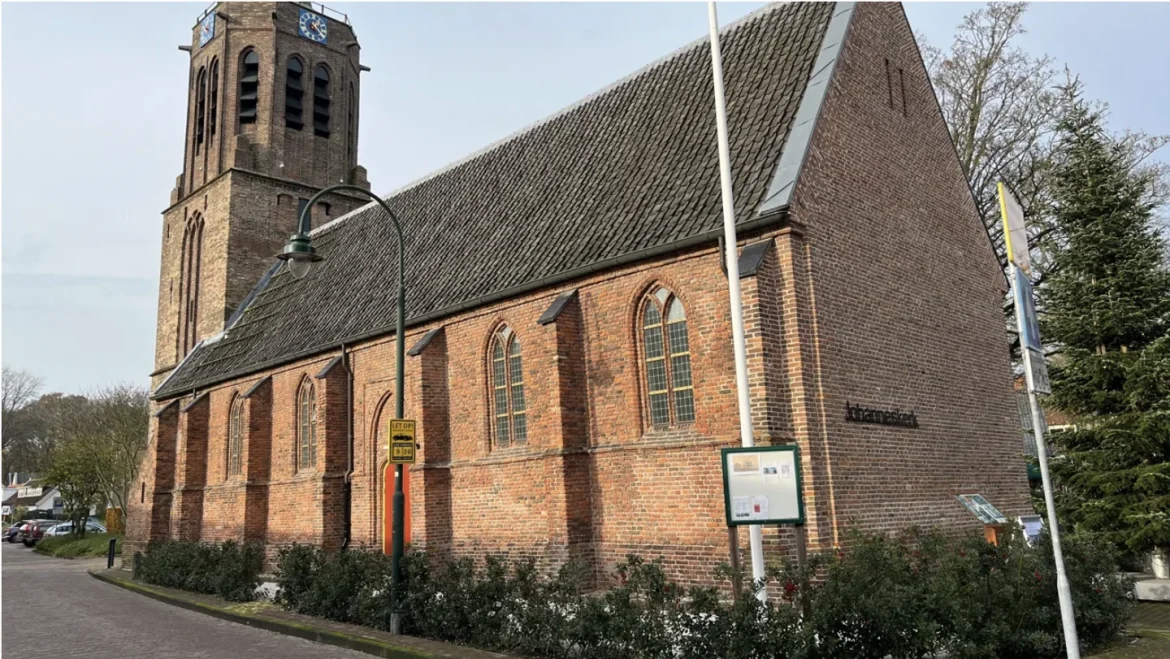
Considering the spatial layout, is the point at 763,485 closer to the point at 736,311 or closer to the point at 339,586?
the point at 736,311

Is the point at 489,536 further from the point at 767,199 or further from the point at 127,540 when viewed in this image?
the point at 127,540

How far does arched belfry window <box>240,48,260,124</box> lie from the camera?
105 feet

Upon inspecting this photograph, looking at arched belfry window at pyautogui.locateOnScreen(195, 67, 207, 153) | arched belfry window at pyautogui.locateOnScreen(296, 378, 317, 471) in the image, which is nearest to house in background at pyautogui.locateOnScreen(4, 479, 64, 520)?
arched belfry window at pyautogui.locateOnScreen(195, 67, 207, 153)

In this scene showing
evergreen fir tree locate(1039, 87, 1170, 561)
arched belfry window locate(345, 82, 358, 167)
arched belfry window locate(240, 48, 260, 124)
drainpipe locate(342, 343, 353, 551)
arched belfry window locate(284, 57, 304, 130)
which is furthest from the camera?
arched belfry window locate(345, 82, 358, 167)

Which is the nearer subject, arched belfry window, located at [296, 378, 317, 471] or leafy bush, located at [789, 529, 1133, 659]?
leafy bush, located at [789, 529, 1133, 659]

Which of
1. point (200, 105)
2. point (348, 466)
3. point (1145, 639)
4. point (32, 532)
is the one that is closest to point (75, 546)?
point (32, 532)

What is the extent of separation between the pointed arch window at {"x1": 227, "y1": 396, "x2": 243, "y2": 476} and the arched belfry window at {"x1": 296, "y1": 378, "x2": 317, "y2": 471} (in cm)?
367

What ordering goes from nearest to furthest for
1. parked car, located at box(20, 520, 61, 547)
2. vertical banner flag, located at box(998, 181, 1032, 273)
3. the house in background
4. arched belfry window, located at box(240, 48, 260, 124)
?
1. vertical banner flag, located at box(998, 181, 1032, 273)
2. arched belfry window, located at box(240, 48, 260, 124)
3. parked car, located at box(20, 520, 61, 547)
4. the house in background

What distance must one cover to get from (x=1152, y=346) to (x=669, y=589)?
1297cm

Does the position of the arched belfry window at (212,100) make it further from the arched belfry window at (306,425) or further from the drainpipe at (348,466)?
the drainpipe at (348,466)

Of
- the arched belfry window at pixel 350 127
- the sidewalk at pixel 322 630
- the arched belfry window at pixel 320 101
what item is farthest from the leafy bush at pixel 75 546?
the sidewalk at pixel 322 630

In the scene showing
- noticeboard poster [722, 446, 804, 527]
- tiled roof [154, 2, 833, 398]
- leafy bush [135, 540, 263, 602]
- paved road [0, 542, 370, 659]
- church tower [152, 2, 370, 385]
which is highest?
church tower [152, 2, 370, 385]

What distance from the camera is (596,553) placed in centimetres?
1429

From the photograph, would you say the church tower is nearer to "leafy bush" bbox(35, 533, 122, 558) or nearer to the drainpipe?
the drainpipe
